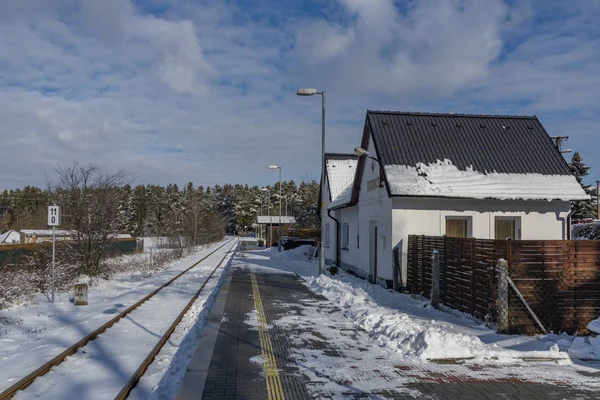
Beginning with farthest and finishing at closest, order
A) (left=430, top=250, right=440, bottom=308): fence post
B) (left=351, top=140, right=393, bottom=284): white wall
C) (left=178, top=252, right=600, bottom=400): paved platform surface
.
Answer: (left=351, top=140, right=393, bottom=284): white wall < (left=430, top=250, right=440, bottom=308): fence post < (left=178, top=252, right=600, bottom=400): paved platform surface

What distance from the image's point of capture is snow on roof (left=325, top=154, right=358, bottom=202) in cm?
3064

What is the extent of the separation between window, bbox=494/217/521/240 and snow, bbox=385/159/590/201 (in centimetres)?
111

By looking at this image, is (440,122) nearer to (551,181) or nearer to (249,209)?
(551,181)

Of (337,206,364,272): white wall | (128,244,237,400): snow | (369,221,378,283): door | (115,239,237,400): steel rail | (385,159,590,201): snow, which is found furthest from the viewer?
(337,206,364,272): white wall

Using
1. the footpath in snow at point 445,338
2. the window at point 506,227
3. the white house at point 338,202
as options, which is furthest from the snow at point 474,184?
the white house at point 338,202

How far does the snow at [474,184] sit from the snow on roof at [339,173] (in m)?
13.0

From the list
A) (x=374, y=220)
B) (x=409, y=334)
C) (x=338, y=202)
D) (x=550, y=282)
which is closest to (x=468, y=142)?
(x=374, y=220)

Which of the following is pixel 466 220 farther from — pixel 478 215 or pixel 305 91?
pixel 305 91

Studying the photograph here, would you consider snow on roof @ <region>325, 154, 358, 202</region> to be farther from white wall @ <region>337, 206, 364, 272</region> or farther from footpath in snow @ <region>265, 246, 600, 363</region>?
footpath in snow @ <region>265, 246, 600, 363</region>

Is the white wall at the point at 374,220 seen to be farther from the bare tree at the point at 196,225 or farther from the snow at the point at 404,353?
the bare tree at the point at 196,225

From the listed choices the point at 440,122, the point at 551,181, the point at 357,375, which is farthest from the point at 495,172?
the point at 357,375

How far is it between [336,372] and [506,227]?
39.4 feet

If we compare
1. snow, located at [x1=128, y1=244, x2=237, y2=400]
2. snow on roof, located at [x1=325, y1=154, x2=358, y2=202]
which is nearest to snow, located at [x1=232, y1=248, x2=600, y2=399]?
snow, located at [x1=128, y1=244, x2=237, y2=400]

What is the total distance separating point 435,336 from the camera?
27.7 ft
